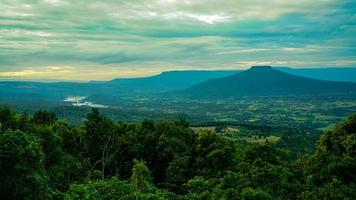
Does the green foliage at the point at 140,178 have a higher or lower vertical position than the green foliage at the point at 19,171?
lower

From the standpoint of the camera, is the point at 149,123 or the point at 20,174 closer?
the point at 20,174

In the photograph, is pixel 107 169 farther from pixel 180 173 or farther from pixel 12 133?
pixel 12 133

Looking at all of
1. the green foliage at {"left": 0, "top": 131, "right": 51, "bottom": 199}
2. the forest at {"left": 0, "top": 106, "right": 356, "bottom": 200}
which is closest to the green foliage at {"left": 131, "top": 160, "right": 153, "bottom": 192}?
the forest at {"left": 0, "top": 106, "right": 356, "bottom": 200}

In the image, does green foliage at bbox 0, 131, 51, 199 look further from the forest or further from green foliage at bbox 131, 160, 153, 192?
green foliage at bbox 131, 160, 153, 192

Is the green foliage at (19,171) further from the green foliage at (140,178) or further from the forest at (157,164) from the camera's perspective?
the green foliage at (140,178)

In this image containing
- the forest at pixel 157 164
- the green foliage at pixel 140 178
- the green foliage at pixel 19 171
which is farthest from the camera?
the green foliage at pixel 140 178

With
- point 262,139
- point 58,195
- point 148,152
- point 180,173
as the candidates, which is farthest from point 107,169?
point 262,139

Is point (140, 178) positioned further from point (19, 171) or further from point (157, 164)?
point (157, 164)

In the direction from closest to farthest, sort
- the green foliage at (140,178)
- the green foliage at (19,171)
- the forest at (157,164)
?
1. the green foliage at (19,171)
2. the forest at (157,164)
3. the green foliage at (140,178)

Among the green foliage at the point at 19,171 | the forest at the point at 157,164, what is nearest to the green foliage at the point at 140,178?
the forest at the point at 157,164
